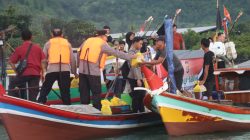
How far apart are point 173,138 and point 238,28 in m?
28.3

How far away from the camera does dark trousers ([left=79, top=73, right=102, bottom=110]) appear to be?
12.2 m

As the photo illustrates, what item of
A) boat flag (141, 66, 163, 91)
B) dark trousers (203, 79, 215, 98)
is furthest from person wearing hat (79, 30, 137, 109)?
dark trousers (203, 79, 215, 98)

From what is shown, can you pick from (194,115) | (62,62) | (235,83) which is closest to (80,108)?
(62,62)

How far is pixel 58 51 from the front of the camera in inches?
477

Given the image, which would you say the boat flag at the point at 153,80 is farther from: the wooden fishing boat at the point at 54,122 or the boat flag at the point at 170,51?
the wooden fishing boat at the point at 54,122

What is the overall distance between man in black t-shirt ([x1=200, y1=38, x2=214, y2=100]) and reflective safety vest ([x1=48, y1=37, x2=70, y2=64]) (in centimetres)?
255

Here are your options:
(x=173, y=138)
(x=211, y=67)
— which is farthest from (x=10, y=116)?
(x=211, y=67)

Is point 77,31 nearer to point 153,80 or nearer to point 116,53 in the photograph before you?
point 116,53

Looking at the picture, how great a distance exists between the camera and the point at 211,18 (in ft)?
193

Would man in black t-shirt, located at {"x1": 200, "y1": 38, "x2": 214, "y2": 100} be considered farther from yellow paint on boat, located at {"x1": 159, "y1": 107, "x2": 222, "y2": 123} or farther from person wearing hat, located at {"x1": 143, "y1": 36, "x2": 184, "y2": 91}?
yellow paint on boat, located at {"x1": 159, "y1": 107, "x2": 222, "y2": 123}

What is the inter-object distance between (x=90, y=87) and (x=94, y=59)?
539mm

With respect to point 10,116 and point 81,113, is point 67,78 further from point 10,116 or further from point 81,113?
point 10,116

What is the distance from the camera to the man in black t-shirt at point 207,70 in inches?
502

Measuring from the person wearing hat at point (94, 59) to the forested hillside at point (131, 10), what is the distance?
43.7 metres
